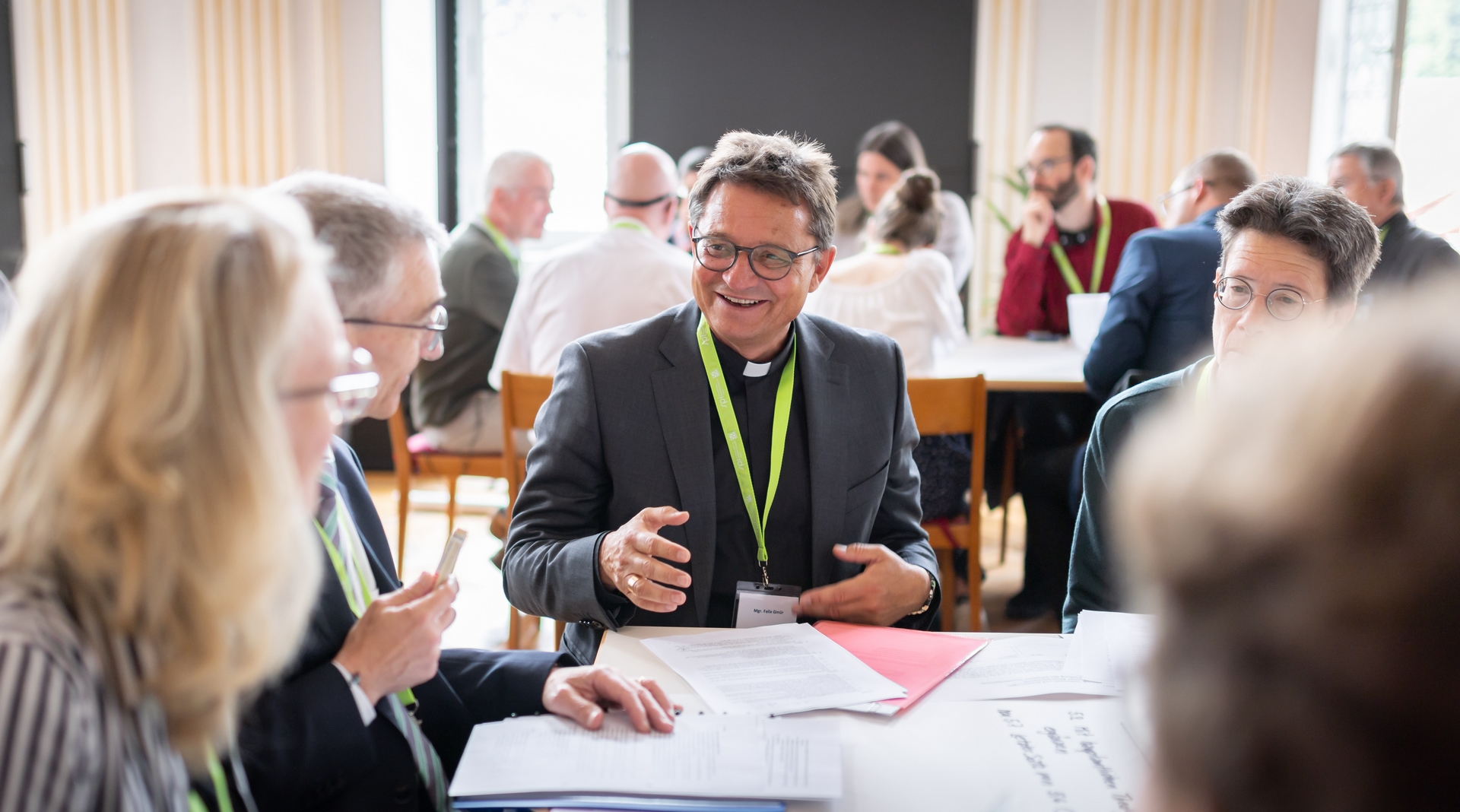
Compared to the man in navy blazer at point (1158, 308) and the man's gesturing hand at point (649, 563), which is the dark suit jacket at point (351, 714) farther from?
the man in navy blazer at point (1158, 308)

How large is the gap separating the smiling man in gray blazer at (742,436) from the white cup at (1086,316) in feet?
6.79

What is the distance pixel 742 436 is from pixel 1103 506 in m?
0.63

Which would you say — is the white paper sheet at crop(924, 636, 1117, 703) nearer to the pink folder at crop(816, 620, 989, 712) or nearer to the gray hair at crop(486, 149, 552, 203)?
the pink folder at crop(816, 620, 989, 712)

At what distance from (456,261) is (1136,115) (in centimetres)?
378

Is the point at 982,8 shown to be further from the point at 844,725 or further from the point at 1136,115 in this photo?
the point at 844,725

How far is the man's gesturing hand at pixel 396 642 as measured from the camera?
1.23 m

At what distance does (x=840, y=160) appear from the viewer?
6.28 metres

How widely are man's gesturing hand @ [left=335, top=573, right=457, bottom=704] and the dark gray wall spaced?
17.3ft

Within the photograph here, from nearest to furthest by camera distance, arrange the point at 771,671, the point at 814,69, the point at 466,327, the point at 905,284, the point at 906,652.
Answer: the point at 771,671, the point at 906,652, the point at 905,284, the point at 466,327, the point at 814,69

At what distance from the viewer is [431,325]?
1.57m

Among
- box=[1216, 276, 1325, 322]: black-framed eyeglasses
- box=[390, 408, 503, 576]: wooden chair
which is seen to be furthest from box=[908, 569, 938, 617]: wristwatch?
box=[390, 408, 503, 576]: wooden chair

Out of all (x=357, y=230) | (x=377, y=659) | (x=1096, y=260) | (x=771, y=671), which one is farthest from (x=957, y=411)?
(x=1096, y=260)

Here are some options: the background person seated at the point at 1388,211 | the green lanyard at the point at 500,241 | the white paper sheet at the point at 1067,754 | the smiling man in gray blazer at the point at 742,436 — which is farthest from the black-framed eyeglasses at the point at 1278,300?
the green lanyard at the point at 500,241

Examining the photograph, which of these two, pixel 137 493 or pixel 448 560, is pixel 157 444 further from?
pixel 448 560
